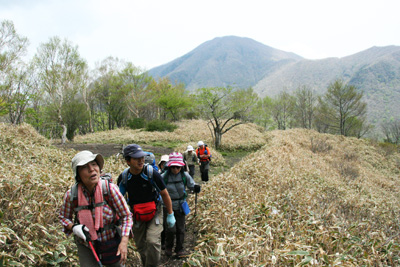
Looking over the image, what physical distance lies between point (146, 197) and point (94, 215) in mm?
904

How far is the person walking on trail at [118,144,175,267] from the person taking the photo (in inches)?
112

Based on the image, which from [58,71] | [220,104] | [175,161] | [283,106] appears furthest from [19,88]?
[283,106]

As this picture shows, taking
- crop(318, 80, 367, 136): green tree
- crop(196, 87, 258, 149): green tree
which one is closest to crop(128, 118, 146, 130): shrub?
crop(196, 87, 258, 149): green tree

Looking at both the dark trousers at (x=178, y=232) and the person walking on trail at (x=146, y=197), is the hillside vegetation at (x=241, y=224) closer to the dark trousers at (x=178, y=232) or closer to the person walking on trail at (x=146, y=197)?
the dark trousers at (x=178, y=232)

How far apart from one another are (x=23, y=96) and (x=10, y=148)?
Result: 22242 millimetres

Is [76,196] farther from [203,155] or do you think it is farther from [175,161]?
[203,155]

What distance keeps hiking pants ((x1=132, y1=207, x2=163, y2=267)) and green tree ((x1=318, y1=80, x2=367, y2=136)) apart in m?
40.0

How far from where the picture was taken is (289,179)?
7180 millimetres

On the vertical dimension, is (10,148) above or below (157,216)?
above

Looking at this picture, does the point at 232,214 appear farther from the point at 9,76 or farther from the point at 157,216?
the point at 9,76

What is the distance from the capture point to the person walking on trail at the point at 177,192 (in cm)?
394

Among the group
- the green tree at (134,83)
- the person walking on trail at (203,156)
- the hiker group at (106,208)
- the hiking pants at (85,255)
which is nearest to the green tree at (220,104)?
the person walking on trail at (203,156)

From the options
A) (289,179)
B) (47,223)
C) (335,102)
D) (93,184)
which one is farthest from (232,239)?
(335,102)

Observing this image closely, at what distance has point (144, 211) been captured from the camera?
2932 mm
